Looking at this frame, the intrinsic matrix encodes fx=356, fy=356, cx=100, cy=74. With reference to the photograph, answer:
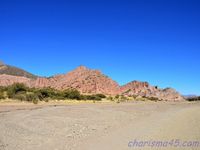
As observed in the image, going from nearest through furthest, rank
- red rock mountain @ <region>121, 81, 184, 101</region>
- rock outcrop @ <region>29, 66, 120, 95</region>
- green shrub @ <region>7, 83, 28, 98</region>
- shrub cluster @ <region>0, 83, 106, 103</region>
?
shrub cluster @ <region>0, 83, 106, 103</region> → green shrub @ <region>7, 83, 28, 98</region> → rock outcrop @ <region>29, 66, 120, 95</region> → red rock mountain @ <region>121, 81, 184, 101</region>

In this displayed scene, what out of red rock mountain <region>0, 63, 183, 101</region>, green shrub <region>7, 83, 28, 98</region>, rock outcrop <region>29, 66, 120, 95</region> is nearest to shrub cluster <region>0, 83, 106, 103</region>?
green shrub <region>7, 83, 28, 98</region>

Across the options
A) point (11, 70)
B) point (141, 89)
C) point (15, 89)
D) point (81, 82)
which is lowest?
point (15, 89)

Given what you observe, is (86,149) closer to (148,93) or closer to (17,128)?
(17,128)

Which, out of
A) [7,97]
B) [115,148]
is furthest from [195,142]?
[7,97]

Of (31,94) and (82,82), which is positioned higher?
(82,82)

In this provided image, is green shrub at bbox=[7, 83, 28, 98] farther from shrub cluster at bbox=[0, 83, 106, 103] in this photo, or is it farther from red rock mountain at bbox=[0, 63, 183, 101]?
red rock mountain at bbox=[0, 63, 183, 101]

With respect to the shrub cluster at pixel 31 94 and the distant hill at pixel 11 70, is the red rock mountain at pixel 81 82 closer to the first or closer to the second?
the distant hill at pixel 11 70

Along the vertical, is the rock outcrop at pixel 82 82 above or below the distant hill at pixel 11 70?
below

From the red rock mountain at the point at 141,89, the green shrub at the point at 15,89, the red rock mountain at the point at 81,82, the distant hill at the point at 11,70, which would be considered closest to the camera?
the green shrub at the point at 15,89

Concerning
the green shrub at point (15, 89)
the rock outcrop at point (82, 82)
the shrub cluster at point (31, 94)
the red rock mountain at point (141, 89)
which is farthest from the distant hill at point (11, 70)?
the green shrub at point (15, 89)

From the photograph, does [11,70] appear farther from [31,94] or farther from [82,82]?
[31,94]

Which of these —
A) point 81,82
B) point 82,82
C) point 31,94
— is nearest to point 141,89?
point 82,82

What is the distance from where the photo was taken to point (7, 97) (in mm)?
51094

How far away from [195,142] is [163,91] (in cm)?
17718
